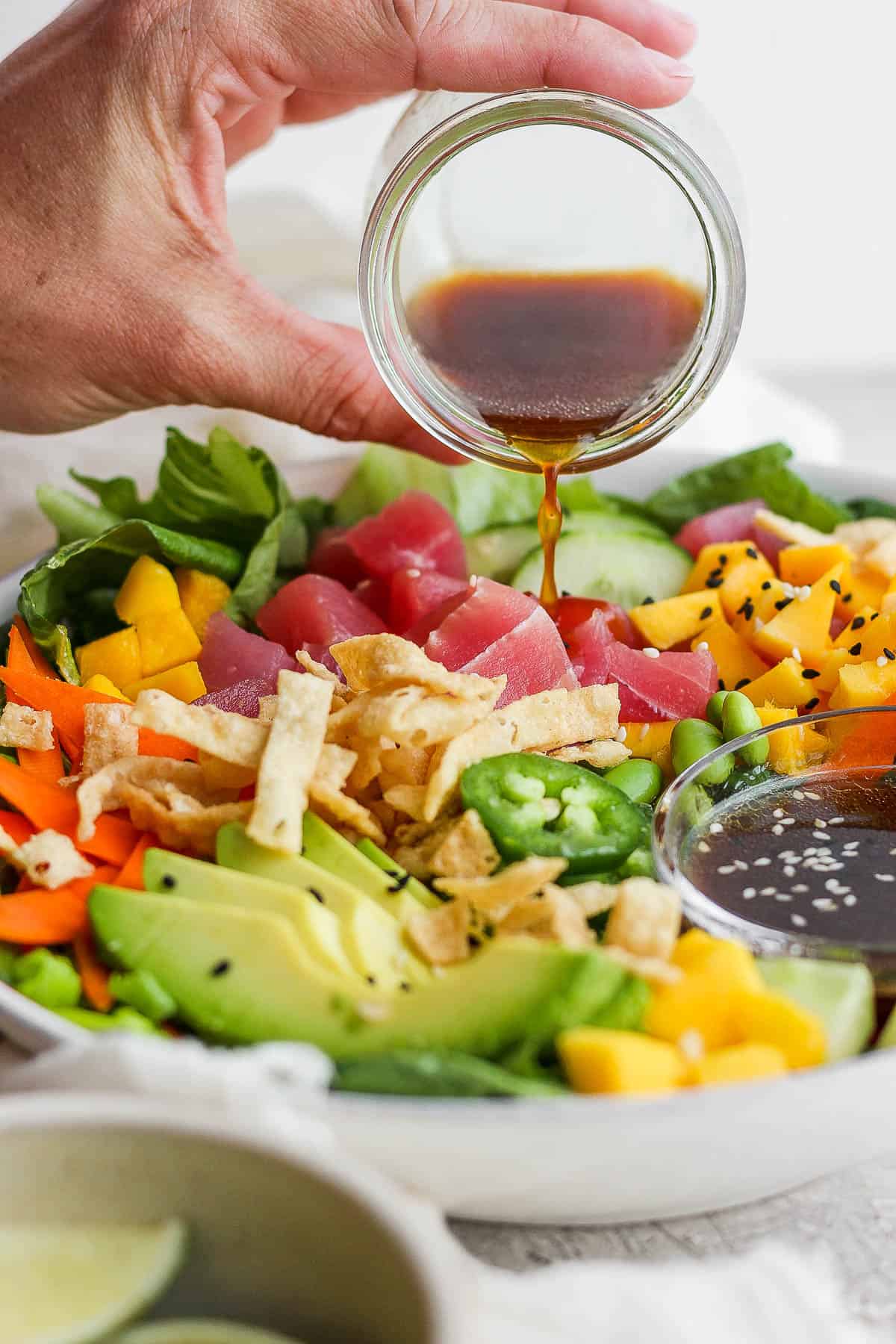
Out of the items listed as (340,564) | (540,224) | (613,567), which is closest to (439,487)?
(340,564)

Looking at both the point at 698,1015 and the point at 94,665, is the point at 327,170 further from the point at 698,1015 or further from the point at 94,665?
the point at 698,1015

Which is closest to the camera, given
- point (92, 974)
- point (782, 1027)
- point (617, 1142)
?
point (617, 1142)

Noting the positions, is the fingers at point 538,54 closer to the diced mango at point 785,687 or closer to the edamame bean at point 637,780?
the diced mango at point 785,687

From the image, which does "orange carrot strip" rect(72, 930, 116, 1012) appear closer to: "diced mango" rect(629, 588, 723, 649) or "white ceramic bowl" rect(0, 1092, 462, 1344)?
"white ceramic bowl" rect(0, 1092, 462, 1344)

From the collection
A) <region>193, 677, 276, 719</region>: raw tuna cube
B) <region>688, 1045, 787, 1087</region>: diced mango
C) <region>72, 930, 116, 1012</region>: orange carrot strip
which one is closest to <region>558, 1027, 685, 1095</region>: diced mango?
<region>688, 1045, 787, 1087</region>: diced mango

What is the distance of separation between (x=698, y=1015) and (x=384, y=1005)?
385 mm

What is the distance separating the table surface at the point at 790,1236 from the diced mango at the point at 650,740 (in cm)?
90

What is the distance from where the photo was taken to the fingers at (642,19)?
282 centimetres

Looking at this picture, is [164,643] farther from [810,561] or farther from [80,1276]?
[80,1276]

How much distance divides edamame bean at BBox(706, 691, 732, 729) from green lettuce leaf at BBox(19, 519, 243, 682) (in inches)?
44.0

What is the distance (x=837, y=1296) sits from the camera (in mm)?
1590

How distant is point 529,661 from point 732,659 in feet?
1.63

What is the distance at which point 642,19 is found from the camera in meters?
2.83

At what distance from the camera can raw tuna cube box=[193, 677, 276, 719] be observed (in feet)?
8.13
